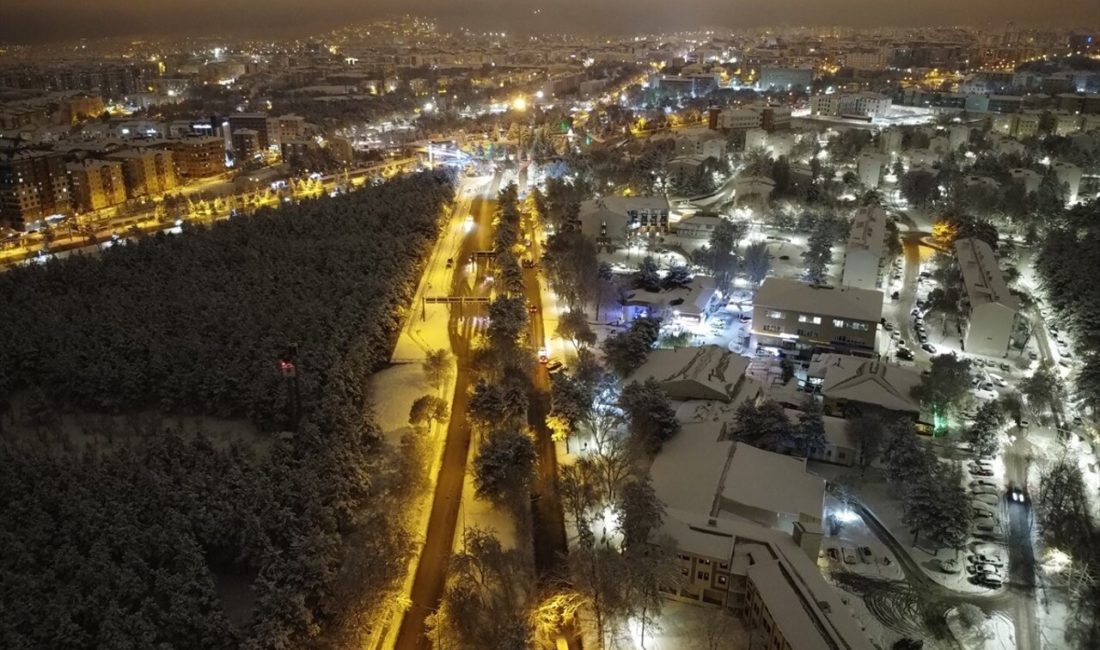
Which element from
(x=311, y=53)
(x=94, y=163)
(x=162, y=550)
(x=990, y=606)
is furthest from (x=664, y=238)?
(x=311, y=53)

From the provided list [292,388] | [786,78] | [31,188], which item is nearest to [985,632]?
[292,388]

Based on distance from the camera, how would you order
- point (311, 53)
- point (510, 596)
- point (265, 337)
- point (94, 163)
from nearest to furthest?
point (510, 596) → point (265, 337) → point (94, 163) → point (311, 53)

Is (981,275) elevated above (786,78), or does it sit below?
below

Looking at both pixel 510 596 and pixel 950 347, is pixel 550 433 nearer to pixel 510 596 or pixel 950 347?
pixel 510 596

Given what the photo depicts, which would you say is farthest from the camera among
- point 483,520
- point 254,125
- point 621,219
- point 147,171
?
point 254,125

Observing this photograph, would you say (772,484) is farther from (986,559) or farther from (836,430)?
(986,559)

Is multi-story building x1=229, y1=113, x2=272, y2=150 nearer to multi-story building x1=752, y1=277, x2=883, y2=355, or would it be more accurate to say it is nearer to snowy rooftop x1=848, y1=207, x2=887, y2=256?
snowy rooftop x1=848, y1=207, x2=887, y2=256

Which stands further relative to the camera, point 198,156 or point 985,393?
point 198,156

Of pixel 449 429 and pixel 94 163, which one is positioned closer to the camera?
pixel 449 429
